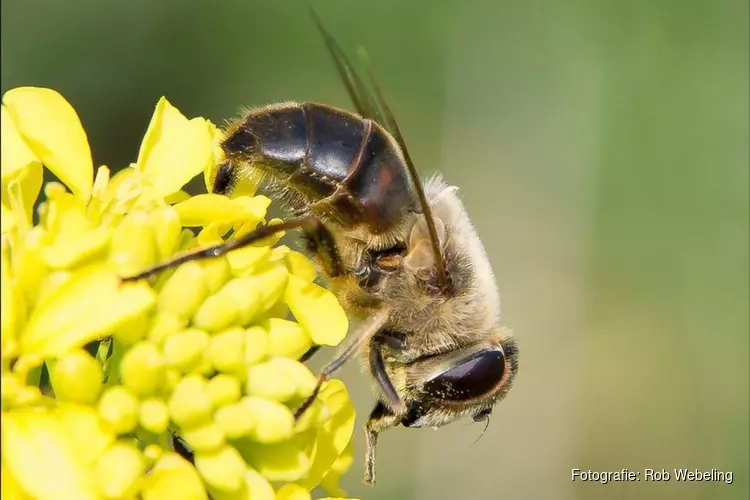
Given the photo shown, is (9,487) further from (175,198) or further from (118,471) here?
(175,198)

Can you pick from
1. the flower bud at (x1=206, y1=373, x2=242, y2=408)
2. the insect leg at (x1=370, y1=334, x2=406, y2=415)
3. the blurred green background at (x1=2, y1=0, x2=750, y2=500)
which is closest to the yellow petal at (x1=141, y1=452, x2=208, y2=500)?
the flower bud at (x1=206, y1=373, x2=242, y2=408)

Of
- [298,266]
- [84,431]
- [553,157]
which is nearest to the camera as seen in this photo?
[84,431]

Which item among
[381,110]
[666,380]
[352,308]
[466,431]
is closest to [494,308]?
[352,308]

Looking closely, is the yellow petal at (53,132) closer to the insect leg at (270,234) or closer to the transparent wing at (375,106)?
the insect leg at (270,234)

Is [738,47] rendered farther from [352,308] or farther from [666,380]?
[352,308]

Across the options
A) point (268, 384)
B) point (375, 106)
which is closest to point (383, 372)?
point (268, 384)

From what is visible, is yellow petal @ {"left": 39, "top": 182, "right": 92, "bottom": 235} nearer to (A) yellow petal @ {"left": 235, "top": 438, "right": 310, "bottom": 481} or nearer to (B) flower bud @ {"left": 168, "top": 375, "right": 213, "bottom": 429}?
(B) flower bud @ {"left": 168, "top": 375, "right": 213, "bottom": 429}
